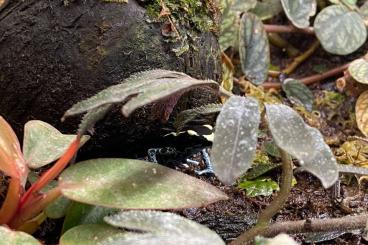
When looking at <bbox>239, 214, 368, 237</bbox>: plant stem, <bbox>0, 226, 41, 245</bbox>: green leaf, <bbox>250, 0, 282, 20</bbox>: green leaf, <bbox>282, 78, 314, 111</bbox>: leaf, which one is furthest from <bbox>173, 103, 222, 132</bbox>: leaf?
<bbox>250, 0, 282, 20</bbox>: green leaf

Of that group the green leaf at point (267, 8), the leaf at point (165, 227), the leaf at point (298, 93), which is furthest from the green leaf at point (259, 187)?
the green leaf at point (267, 8)

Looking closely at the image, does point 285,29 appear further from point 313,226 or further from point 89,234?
point 89,234

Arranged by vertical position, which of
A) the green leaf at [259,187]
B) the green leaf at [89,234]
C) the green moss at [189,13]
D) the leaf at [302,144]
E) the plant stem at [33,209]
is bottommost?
the green leaf at [259,187]

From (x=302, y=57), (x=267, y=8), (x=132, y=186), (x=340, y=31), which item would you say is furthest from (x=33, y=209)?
(x=302, y=57)

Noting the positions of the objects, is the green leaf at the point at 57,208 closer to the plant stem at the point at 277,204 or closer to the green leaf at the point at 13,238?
the green leaf at the point at 13,238

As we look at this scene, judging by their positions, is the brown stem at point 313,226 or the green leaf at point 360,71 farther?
the green leaf at point 360,71

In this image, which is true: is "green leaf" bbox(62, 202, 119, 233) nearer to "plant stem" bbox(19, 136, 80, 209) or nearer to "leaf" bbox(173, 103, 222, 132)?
"plant stem" bbox(19, 136, 80, 209)

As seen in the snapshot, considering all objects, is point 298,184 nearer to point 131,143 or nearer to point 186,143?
point 186,143

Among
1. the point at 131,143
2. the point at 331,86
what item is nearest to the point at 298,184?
the point at 131,143
